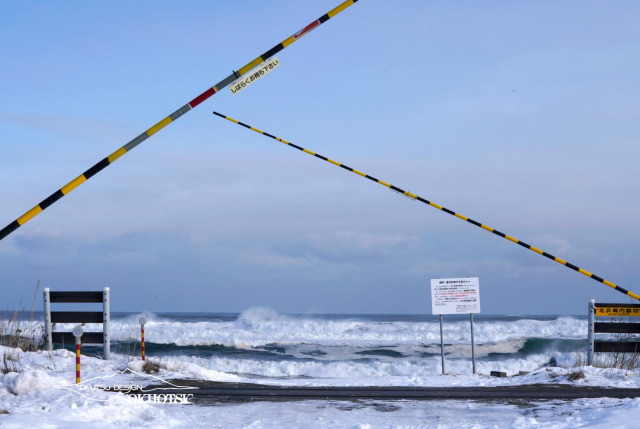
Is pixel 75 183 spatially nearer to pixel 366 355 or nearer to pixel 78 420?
pixel 78 420

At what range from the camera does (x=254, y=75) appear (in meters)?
7.20

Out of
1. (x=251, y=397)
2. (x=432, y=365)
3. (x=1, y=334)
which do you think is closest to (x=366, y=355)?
(x=432, y=365)

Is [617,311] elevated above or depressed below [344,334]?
above

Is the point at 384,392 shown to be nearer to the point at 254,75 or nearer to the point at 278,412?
the point at 278,412

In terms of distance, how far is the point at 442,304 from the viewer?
15.9 metres

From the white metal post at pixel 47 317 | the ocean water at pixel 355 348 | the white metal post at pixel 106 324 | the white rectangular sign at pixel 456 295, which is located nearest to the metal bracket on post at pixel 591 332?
the white rectangular sign at pixel 456 295

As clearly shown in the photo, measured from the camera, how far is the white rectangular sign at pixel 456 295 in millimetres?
15812

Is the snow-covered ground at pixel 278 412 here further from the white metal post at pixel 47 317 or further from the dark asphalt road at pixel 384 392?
the white metal post at pixel 47 317

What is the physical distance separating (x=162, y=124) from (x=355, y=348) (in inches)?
1131

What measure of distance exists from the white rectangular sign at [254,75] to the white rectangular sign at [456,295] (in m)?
9.59

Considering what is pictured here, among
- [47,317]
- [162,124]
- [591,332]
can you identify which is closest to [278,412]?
[162,124]

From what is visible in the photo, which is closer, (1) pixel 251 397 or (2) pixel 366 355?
(1) pixel 251 397

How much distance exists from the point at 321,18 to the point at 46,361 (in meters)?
9.21

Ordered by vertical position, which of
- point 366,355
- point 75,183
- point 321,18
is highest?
point 321,18
